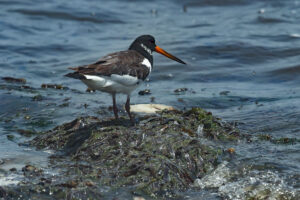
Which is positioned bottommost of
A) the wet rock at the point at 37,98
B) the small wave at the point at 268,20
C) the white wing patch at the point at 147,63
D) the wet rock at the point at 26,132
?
the wet rock at the point at 26,132

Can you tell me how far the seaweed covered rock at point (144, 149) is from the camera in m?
5.22

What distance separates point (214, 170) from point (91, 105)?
129 inches

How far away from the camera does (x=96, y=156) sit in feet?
18.8

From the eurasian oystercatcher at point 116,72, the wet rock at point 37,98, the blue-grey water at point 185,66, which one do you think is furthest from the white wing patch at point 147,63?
the wet rock at point 37,98

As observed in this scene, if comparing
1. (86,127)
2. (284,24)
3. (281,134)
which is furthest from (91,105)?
(284,24)

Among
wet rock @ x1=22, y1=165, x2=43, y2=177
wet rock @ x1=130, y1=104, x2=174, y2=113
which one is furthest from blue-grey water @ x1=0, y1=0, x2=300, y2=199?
wet rock @ x1=130, y1=104, x2=174, y2=113

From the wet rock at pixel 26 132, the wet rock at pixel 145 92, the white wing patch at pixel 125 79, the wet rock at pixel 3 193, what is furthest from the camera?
the wet rock at pixel 145 92

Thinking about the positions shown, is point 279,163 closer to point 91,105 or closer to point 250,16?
point 91,105

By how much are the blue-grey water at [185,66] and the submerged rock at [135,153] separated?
26cm

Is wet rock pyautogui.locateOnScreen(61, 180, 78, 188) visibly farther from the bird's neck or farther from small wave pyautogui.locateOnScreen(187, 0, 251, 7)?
small wave pyautogui.locateOnScreen(187, 0, 251, 7)

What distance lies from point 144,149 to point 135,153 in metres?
0.17

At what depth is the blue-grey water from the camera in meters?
6.09

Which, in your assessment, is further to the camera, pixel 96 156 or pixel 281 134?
pixel 281 134

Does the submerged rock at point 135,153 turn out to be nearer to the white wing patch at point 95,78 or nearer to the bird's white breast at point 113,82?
the bird's white breast at point 113,82
